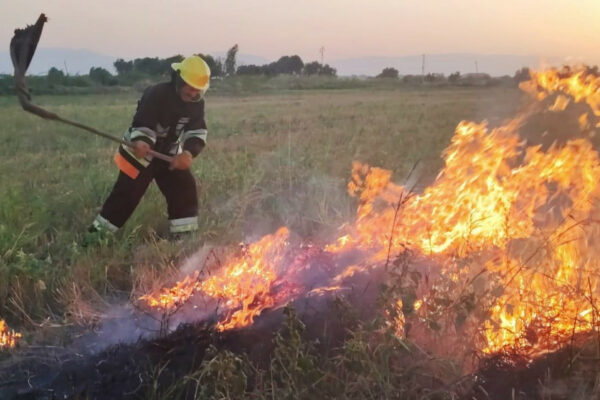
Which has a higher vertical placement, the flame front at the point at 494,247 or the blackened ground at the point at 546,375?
the flame front at the point at 494,247

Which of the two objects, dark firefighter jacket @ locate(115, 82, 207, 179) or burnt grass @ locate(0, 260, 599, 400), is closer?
burnt grass @ locate(0, 260, 599, 400)

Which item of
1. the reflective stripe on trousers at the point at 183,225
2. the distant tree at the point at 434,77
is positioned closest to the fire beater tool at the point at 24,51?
the reflective stripe on trousers at the point at 183,225

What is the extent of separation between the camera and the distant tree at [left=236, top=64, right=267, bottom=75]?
44125 mm

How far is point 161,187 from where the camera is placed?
223 inches

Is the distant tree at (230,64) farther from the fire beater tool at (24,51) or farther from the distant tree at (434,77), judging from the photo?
the fire beater tool at (24,51)

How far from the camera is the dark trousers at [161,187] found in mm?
5422

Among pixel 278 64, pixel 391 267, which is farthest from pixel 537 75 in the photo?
pixel 278 64

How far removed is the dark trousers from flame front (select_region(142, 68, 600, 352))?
1.22m

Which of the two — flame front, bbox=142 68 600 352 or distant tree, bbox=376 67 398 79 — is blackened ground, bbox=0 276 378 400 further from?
distant tree, bbox=376 67 398 79

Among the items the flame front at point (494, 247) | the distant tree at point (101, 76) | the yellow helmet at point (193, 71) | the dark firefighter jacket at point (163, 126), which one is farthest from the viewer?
the distant tree at point (101, 76)

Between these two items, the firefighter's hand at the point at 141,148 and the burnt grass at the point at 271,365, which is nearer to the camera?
the burnt grass at the point at 271,365

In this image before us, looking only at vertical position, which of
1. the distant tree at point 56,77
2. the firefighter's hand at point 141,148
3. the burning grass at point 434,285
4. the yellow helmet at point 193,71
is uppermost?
the distant tree at point 56,77

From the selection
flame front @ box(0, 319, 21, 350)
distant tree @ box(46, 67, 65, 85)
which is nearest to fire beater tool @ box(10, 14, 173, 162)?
flame front @ box(0, 319, 21, 350)

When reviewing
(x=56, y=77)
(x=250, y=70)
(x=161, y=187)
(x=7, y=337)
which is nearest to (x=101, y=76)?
(x=56, y=77)
